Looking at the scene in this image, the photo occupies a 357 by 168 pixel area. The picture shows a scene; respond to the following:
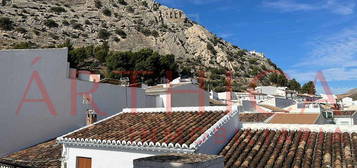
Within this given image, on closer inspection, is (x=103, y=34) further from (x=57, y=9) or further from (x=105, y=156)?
(x=105, y=156)

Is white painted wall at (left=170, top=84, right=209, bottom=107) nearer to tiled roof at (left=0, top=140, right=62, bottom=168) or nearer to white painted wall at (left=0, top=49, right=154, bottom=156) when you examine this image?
white painted wall at (left=0, top=49, right=154, bottom=156)

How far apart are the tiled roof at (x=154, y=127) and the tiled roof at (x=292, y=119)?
1257 cm

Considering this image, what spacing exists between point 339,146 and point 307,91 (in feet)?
274

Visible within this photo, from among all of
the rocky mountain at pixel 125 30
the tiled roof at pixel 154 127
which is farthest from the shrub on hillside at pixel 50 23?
the tiled roof at pixel 154 127

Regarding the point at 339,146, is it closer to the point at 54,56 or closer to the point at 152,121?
the point at 152,121

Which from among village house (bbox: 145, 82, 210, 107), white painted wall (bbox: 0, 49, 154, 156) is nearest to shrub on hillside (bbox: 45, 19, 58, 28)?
village house (bbox: 145, 82, 210, 107)

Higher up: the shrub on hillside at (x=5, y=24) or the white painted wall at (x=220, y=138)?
the shrub on hillside at (x=5, y=24)

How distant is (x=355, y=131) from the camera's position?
10.3 meters

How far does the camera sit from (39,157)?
44.4ft

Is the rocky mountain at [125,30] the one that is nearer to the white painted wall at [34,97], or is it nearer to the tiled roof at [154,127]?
the white painted wall at [34,97]

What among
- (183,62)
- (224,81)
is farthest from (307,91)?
(183,62)

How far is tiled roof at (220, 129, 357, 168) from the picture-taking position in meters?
8.24

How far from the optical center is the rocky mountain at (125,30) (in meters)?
64.6

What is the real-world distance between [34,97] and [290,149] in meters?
13.1
